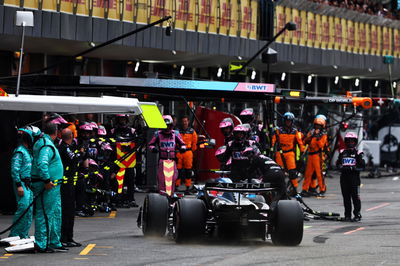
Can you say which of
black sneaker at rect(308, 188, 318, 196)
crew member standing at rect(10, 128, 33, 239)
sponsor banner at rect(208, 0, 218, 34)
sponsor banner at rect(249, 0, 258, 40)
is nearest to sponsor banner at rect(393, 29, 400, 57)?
sponsor banner at rect(249, 0, 258, 40)

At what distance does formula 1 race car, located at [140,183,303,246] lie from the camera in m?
15.0

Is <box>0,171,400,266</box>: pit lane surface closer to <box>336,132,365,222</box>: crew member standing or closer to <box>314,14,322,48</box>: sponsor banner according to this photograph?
<box>336,132,365,222</box>: crew member standing

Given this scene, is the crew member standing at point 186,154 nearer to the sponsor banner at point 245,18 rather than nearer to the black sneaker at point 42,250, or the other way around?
the sponsor banner at point 245,18


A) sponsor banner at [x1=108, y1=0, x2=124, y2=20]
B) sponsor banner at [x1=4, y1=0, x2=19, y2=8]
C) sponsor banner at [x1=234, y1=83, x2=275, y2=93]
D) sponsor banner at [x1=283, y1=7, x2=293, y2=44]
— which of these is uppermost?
sponsor banner at [x1=283, y1=7, x2=293, y2=44]

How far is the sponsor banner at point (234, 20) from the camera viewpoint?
36.9 meters

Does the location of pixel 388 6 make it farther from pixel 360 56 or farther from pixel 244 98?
pixel 244 98

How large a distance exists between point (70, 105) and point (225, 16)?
20134 millimetres

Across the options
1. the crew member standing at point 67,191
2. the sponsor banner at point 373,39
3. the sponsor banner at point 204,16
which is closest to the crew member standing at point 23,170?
the crew member standing at point 67,191

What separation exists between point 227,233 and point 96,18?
15295 mm

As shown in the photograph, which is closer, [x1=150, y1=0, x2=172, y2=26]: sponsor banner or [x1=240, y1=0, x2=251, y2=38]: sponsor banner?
[x1=150, y1=0, x2=172, y2=26]: sponsor banner

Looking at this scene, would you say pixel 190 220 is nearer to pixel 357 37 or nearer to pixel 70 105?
pixel 70 105

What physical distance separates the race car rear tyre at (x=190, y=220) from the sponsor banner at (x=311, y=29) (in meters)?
27.5

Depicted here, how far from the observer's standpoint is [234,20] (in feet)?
122

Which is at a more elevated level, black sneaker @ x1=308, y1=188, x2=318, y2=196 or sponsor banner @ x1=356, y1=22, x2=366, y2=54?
sponsor banner @ x1=356, y1=22, x2=366, y2=54
